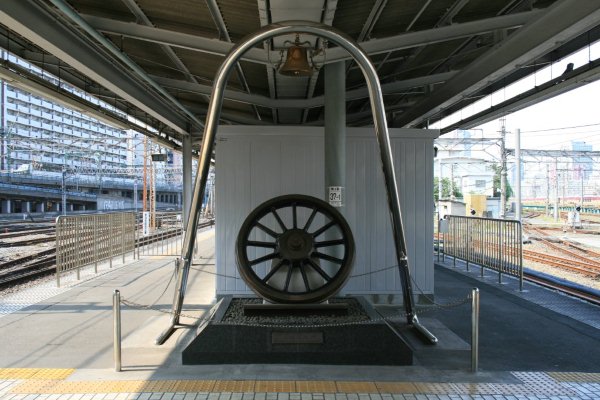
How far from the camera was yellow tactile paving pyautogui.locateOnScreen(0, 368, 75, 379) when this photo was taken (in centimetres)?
485

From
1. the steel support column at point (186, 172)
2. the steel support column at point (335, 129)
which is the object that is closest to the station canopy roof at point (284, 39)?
the steel support column at point (335, 129)

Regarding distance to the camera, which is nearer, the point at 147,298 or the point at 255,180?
the point at 255,180

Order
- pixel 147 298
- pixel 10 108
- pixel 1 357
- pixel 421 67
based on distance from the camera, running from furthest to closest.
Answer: pixel 10 108 → pixel 421 67 → pixel 147 298 → pixel 1 357

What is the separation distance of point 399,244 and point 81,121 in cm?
11605

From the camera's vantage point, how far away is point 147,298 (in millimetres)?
8922

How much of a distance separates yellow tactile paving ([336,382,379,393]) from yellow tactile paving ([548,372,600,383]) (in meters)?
2.07

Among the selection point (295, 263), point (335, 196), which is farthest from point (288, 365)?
point (335, 196)

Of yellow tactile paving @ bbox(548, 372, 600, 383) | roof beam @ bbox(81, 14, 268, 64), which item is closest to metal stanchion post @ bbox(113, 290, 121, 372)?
roof beam @ bbox(81, 14, 268, 64)

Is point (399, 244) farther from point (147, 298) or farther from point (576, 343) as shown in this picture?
point (147, 298)

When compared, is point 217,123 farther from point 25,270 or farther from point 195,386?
point 25,270

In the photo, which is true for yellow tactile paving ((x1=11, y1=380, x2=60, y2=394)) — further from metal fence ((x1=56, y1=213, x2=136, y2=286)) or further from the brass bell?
metal fence ((x1=56, y1=213, x2=136, y2=286))

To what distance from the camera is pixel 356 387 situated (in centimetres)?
459

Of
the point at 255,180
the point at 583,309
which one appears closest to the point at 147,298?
the point at 255,180

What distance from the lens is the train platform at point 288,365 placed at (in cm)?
450
